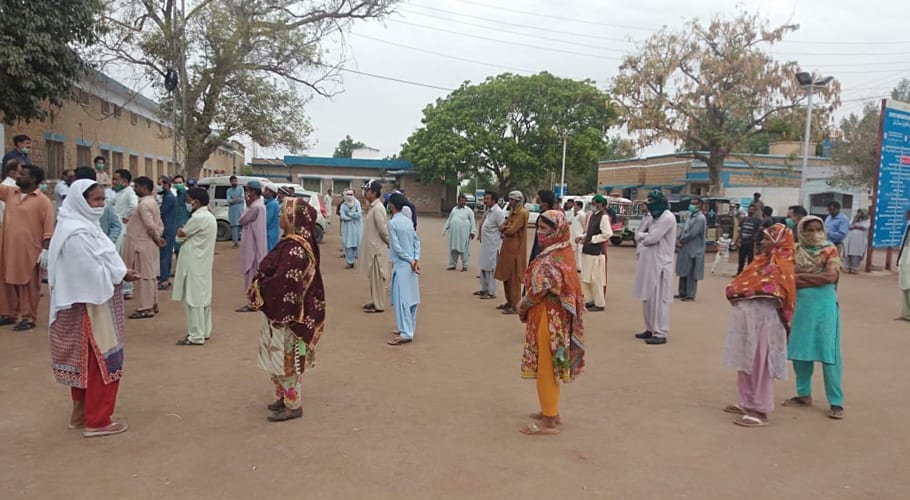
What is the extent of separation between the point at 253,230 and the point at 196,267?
1720 mm

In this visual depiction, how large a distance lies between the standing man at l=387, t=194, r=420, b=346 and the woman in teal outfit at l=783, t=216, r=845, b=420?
3.54m

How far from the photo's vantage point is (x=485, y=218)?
10516 mm

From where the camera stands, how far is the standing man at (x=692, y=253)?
1009 cm

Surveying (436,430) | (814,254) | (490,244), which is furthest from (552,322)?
(490,244)

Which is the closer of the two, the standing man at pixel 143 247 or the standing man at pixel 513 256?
the standing man at pixel 143 247

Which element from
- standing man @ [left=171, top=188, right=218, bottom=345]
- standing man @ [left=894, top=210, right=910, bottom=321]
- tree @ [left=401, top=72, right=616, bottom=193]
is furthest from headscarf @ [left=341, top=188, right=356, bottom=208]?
tree @ [left=401, top=72, right=616, bottom=193]

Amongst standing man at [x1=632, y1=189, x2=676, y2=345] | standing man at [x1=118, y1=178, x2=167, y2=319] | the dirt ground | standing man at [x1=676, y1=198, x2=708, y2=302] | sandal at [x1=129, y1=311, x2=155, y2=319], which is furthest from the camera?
standing man at [x1=676, y1=198, x2=708, y2=302]

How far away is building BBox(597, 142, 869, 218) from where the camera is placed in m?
29.0

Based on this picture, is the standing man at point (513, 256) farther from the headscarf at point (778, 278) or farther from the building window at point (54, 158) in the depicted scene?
the building window at point (54, 158)

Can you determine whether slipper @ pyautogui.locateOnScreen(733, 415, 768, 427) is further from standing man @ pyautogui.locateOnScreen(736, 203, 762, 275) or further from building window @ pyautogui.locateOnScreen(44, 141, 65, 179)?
building window @ pyautogui.locateOnScreen(44, 141, 65, 179)

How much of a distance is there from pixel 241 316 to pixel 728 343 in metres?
5.69

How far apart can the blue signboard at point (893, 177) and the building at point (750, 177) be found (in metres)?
12.9

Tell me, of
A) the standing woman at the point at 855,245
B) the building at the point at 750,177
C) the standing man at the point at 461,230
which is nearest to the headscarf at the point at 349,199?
the standing man at the point at 461,230

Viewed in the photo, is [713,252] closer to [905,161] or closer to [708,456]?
[905,161]
